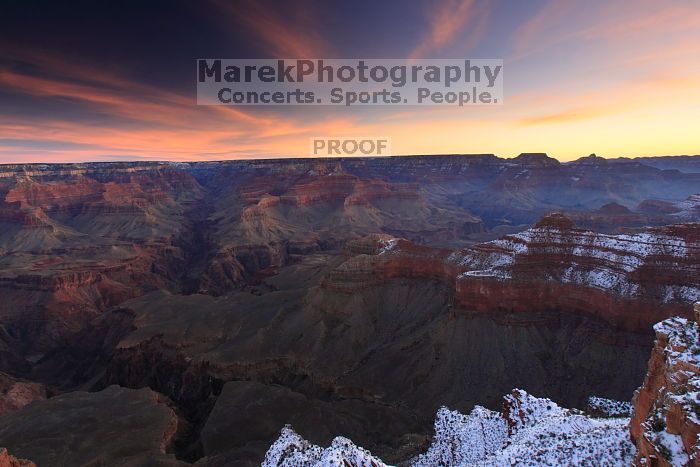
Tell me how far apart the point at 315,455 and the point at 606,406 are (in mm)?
29671

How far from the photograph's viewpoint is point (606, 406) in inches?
1681

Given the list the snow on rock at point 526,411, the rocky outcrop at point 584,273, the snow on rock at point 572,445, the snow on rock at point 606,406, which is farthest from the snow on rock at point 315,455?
the rocky outcrop at point 584,273

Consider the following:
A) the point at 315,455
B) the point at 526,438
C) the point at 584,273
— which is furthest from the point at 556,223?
the point at 315,455

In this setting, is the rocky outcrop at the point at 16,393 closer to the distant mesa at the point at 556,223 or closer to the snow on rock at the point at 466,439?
the snow on rock at the point at 466,439

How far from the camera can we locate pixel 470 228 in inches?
7156

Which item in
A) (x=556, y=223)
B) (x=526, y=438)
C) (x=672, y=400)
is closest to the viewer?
A: (x=672, y=400)

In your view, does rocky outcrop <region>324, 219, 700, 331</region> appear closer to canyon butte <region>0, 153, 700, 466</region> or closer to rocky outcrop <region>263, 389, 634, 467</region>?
canyon butte <region>0, 153, 700, 466</region>

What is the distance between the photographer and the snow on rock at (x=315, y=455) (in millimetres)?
27650

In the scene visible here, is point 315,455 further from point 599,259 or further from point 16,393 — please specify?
point 16,393

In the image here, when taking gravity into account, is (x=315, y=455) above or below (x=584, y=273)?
below

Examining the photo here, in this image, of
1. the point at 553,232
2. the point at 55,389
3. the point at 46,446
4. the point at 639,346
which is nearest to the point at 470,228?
the point at 553,232

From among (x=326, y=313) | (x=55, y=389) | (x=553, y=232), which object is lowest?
(x=55, y=389)

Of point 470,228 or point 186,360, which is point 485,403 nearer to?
point 186,360

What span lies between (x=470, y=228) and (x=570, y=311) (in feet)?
424
